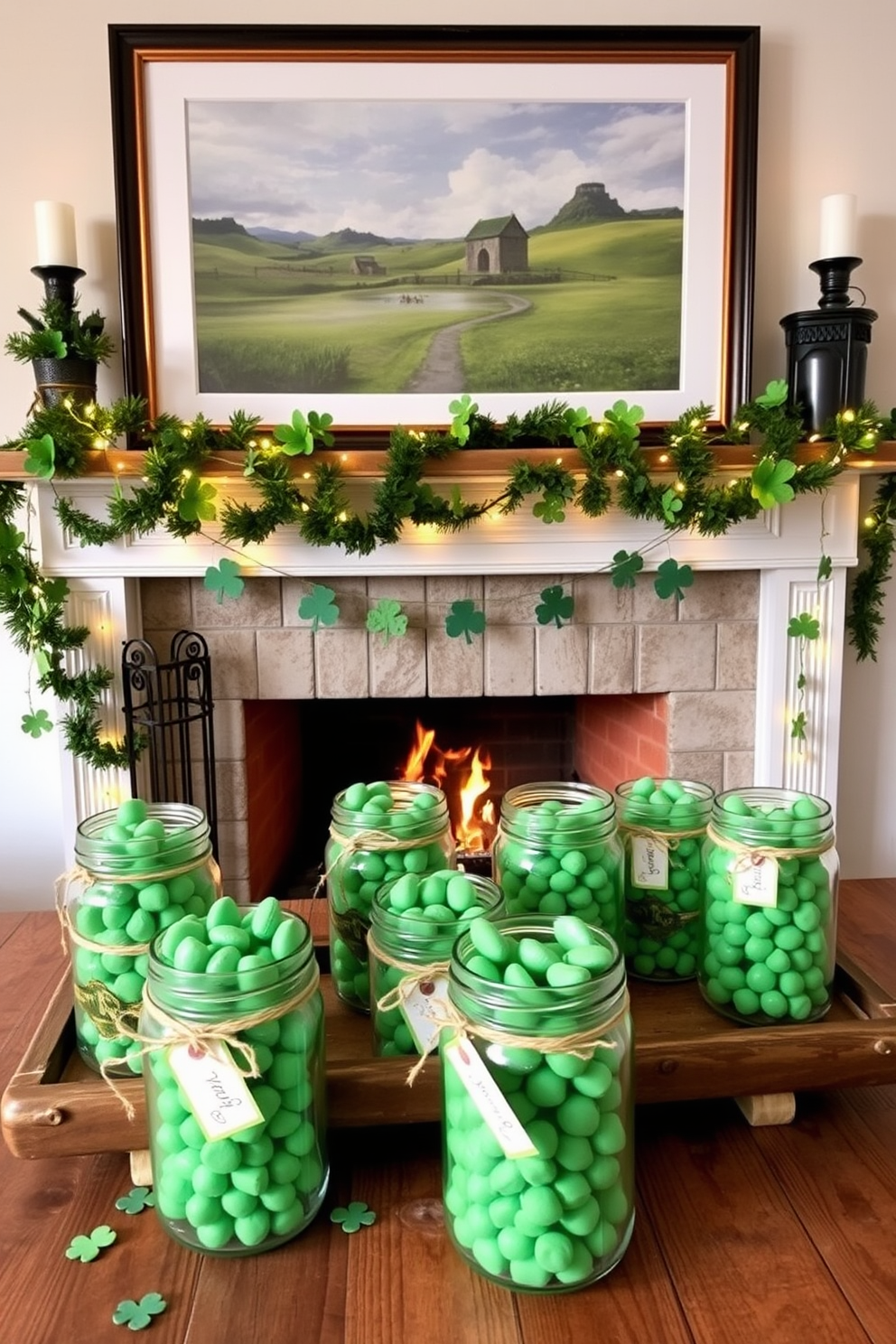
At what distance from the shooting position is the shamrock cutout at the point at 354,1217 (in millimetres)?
685

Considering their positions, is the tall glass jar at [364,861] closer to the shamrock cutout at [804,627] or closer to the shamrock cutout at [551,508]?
the shamrock cutout at [551,508]

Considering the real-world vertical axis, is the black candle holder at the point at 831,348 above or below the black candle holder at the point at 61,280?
below

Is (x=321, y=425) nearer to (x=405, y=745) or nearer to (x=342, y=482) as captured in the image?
(x=342, y=482)

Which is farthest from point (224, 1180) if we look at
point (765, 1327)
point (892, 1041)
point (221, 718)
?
point (221, 718)

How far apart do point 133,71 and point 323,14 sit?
1.24 feet

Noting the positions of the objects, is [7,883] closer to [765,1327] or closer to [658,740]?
[658,740]

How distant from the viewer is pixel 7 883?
2010 mm

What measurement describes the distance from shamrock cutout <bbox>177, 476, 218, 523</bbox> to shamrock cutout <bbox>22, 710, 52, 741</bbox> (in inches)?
19.4

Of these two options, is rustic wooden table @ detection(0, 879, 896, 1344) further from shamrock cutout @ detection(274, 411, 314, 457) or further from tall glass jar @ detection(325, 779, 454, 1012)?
shamrock cutout @ detection(274, 411, 314, 457)

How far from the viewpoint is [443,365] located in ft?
6.00

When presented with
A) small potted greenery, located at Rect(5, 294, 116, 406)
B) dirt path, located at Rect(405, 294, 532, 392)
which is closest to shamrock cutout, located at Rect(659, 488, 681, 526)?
dirt path, located at Rect(405, 294, 532, 392)

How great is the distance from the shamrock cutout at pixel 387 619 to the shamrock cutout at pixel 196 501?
37 cm

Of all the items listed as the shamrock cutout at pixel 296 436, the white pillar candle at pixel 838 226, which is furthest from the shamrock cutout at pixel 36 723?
the white pillar candle at pixel 838 226

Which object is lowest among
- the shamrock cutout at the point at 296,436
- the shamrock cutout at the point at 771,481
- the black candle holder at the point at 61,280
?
the shamrock cutout at the point at 771,481
